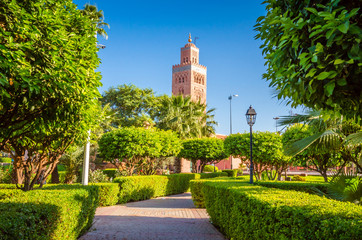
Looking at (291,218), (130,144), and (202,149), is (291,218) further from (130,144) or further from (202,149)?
(202,149)

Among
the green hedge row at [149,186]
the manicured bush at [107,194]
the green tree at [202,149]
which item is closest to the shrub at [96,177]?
the green hedge row at [149,186]

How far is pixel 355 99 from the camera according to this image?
119 inches

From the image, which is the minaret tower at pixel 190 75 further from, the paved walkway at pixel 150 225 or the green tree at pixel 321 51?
the green tree at pixel 321 51

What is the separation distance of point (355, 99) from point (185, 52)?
72157 mm

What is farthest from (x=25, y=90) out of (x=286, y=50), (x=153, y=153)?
(x=153, y=153)

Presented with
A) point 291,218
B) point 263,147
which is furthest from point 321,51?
point 263,147

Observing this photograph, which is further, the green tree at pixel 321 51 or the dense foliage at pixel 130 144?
the dense foliage at pixel 130 144

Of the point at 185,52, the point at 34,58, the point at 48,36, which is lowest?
the point at 34,58

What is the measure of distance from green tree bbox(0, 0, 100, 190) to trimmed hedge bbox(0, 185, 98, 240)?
4.24 feet

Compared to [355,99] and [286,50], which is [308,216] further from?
[286,50]

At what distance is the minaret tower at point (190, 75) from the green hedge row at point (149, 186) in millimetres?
49726

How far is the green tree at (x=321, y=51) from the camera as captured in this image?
7.75ft

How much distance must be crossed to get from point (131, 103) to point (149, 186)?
2058 cm

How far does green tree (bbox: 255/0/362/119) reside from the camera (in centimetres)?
236
